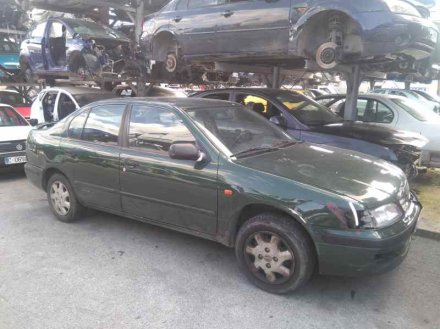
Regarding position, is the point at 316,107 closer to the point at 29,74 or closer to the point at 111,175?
the point at 111,175

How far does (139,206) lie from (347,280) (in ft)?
6.86

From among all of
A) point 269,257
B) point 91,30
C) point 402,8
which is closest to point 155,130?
point 269,257

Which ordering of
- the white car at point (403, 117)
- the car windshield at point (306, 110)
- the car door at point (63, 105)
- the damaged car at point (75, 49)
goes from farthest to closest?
the damaged car at point (75, 49), the car door at point (63, 105), the white car at point (403, 117), the car windshield at point (306, 110)

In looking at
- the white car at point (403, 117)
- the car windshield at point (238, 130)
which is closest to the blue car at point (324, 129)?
the white car at point (403, 117)

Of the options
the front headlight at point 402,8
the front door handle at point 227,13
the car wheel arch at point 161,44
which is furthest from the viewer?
the car wheel arch at point 161,44

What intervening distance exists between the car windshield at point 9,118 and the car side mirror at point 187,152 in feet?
17.6

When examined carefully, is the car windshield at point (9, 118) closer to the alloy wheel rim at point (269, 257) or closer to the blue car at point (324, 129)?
the blue car at point (324, 129)

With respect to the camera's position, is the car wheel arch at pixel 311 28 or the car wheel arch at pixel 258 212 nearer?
the car wheel arch at pixel 258 212

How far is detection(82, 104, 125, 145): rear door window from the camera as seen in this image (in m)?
4.46

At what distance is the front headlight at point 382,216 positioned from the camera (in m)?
3.05

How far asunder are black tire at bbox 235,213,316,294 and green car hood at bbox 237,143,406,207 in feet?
1.26

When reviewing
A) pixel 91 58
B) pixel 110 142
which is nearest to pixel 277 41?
pixel 110 142

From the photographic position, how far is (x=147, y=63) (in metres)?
9.90

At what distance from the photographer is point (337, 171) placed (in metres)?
3.51
